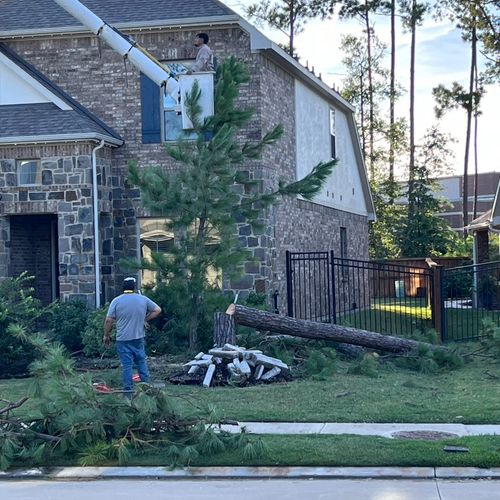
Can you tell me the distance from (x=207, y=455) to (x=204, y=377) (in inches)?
182

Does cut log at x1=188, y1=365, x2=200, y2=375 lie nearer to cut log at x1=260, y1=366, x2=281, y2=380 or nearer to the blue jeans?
cut log at x1=260, y1=366, x2=281, y2=380

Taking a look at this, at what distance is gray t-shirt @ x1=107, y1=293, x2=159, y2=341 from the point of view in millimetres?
13047

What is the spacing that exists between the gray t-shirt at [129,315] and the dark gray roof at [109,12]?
876 centimetres

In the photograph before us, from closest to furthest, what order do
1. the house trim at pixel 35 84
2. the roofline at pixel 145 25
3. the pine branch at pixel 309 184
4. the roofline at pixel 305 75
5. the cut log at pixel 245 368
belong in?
1. the cut log at pixel 245 368
2. the pine branch at pixel 309 184
3. the roofline at pixel 305 75
4. the roofline at pixel 145 25
5. the house trim at pixel 35 84

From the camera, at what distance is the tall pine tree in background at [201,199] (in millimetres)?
15969

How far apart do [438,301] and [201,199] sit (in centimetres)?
576

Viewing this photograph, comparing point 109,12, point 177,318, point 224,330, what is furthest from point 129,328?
point 109,12

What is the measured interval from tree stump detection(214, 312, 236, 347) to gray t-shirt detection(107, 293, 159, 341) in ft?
7.45

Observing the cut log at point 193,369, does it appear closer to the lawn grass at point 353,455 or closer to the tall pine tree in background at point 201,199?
the tall pine tree in background at point 201,199

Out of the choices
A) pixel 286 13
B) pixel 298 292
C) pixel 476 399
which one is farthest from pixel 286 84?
pixel 286 13

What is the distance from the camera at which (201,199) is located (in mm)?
16031

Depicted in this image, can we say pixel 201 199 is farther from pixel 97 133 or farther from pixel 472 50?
pixel 472 50

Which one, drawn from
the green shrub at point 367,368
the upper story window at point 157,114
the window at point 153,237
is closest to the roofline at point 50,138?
the upper story window at point 157,114

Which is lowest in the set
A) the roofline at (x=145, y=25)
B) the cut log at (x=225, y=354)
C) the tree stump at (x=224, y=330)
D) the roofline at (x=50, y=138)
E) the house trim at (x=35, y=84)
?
the cut log at (x=225, y=354)
